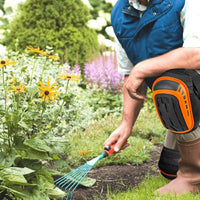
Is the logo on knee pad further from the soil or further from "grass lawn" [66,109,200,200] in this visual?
the soil

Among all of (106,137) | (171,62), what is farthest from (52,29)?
(171,62)

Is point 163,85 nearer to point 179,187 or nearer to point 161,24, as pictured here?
point 161,24

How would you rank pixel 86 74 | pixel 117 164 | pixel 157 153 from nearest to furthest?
pixel 117 164 < pixel 157 153 < pixel 86 74

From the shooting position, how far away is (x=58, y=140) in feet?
6.90

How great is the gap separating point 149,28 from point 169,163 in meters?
0.91

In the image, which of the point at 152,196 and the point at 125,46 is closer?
the point at 152,196

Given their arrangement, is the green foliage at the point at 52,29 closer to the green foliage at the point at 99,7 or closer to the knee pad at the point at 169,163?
the green foliage at the point at 99,7

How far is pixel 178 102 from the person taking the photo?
183cm

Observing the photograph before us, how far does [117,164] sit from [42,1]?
3.39 m

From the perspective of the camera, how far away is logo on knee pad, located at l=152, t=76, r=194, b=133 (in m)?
1.83

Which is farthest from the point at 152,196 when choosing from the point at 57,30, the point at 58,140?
the point at 57,30

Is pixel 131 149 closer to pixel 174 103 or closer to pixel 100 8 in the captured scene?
pixel 174 103

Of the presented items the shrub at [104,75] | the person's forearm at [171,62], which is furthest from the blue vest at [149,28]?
the shrub at [104,75]

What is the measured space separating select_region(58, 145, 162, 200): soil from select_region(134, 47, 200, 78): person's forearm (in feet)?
2.60
